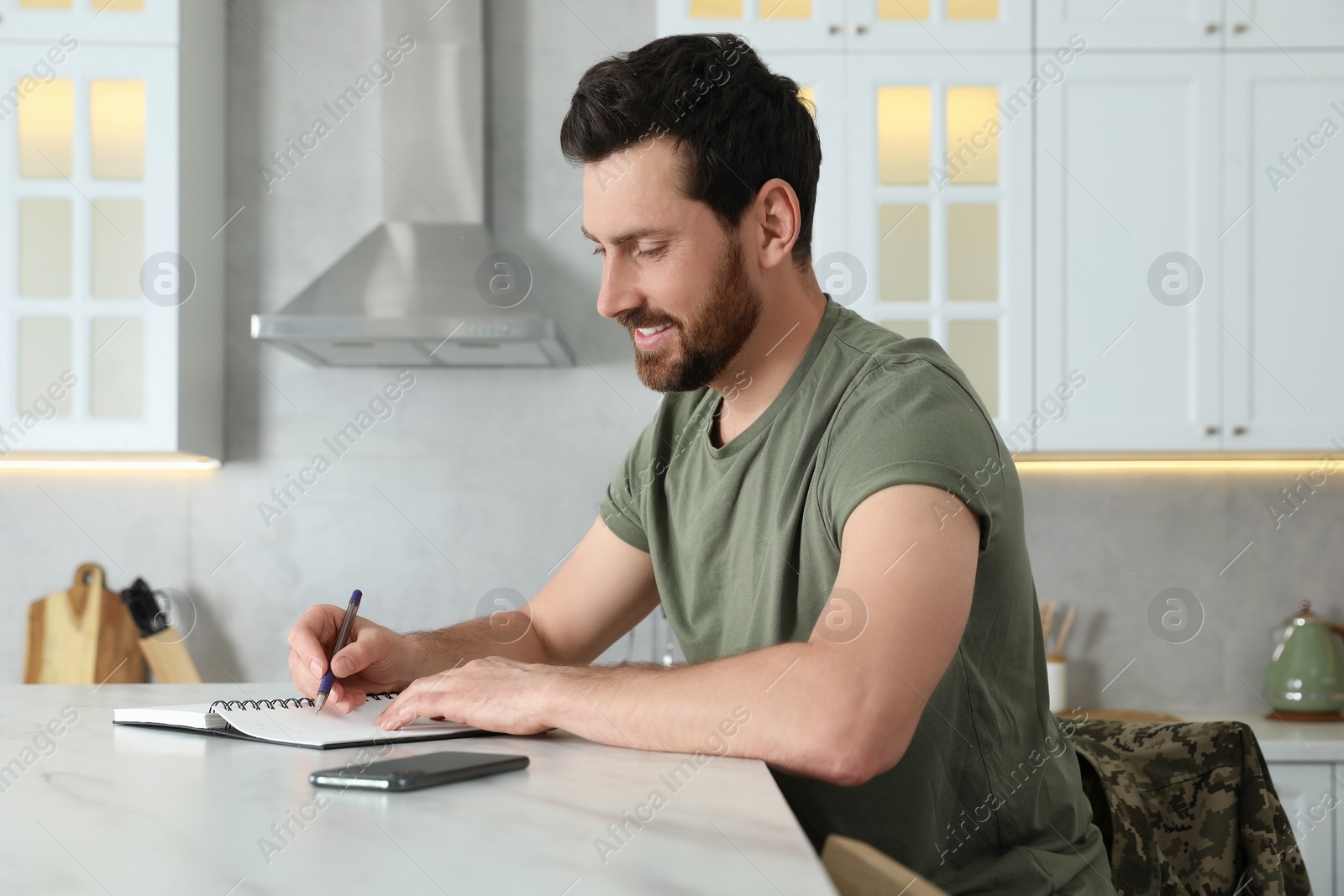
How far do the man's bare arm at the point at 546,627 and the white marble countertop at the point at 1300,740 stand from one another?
3.92ft

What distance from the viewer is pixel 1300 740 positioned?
216 cm

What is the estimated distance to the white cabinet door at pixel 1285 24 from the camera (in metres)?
2.31

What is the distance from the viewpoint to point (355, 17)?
8.80 ft

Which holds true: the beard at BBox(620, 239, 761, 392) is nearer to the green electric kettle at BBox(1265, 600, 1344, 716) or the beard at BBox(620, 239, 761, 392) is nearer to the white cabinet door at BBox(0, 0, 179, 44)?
the white cabinet door at BBox(0, 0, 179, 44)

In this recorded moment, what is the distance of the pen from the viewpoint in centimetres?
103

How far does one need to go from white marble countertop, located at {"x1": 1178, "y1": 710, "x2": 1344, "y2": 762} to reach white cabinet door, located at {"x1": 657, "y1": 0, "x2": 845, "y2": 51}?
152 centimetres

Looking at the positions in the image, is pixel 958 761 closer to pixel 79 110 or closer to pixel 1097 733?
pixel 1097 733

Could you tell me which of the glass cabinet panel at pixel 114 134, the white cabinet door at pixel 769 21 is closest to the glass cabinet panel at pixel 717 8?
the white cabinet door at pixel 769 21

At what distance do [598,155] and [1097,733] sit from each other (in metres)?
0.84

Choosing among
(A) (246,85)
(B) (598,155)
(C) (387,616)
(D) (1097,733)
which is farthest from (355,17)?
(D) (1097,733)

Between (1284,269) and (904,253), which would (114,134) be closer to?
(904,253)

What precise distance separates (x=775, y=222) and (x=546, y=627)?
58 cm

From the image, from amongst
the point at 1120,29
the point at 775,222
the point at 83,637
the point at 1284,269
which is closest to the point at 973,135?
the point at 1120,29

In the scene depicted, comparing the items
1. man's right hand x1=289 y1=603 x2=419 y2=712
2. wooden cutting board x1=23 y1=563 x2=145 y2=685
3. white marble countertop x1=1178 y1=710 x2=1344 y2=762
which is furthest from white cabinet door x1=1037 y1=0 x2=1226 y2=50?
wooden cutting board x1=23 y1=563 x2=145 y2=685
